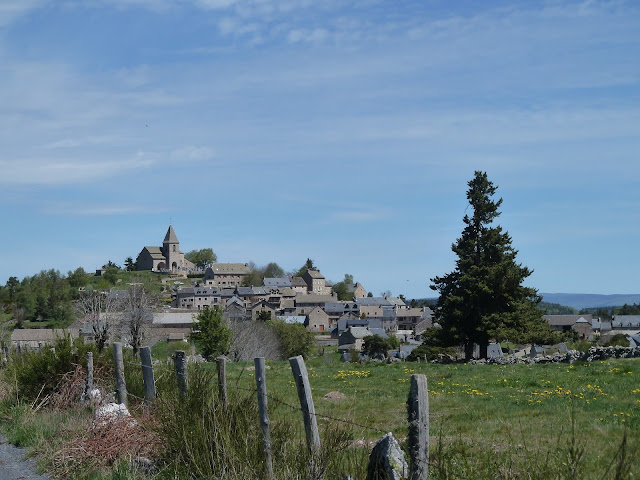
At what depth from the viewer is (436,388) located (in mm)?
17969

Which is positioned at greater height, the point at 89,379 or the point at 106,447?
the point at 89,379

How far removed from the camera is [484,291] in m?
40.8

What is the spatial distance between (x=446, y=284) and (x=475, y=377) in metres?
23.7

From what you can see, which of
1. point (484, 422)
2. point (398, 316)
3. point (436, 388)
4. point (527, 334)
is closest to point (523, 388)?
point (436, 388)

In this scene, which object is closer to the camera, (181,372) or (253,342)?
(181,372)

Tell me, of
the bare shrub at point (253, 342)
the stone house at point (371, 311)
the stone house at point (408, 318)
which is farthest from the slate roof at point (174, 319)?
the stone house at point (408, 318)

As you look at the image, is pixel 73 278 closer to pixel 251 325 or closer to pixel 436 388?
pixel 251 325

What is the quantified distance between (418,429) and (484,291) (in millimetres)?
36471

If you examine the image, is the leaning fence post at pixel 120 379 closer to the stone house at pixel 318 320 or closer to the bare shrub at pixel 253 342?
the bare shrub at pixel 253 342

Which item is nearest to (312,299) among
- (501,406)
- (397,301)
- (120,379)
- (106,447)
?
(397,301)

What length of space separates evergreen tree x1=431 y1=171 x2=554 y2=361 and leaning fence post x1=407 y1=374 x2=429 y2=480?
3547cm

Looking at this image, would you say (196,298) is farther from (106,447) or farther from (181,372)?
(181,372)

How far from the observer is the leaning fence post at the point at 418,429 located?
18.1ft

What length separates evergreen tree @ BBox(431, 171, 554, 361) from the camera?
4066cm
